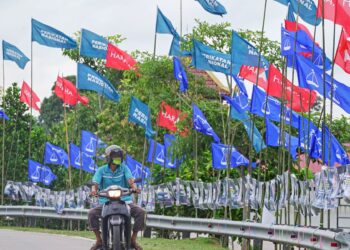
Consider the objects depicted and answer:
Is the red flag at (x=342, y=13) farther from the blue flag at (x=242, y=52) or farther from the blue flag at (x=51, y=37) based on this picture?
the blue flag at (x=51, y=37)

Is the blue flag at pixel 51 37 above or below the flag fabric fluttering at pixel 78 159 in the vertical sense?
above

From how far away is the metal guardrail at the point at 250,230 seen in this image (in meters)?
18.1

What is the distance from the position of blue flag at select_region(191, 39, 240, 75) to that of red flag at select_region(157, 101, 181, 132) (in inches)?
248

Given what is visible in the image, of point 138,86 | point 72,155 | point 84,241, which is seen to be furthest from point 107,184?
point 72,155

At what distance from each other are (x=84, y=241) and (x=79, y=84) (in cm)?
1256

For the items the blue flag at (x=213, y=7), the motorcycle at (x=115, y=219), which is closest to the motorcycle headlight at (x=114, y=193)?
the motorcycle at (x=115, y=219)

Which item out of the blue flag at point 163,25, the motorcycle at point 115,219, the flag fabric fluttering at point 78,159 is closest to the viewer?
the motorcycle at point 115,219

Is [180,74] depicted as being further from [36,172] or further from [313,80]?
[36,172]

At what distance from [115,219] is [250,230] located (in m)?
8.16

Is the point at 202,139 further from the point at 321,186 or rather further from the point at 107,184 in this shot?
Result: the point at 107,184

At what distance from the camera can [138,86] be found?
44.3 m

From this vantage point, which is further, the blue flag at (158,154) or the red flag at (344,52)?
the blue flag at (158,154)

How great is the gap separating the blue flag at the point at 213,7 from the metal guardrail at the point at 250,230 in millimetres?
5051

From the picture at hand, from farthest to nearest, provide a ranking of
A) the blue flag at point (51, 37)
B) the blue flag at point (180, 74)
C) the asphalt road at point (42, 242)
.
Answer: the blue flag at point (51, 37) → the blue flag at point (180, 74) → the asphalt road at point (42, 242)
